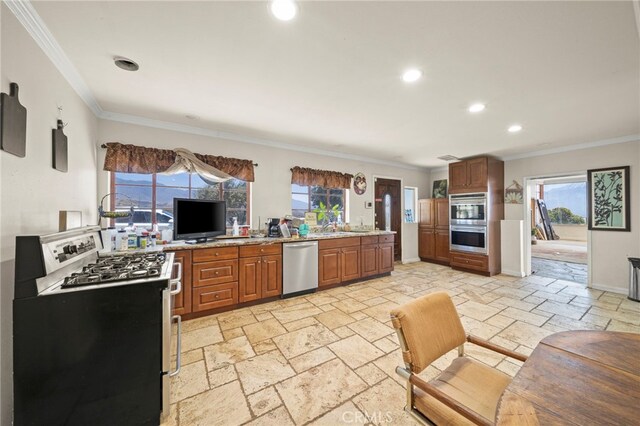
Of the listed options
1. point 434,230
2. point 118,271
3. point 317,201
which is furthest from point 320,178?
point 118,271

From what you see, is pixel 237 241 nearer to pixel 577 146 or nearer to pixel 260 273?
pixel 260 273

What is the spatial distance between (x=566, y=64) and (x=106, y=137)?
15.9ft

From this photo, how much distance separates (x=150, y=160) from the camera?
3.16 m

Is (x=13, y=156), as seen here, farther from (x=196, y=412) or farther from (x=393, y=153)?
(x=393, y=153)

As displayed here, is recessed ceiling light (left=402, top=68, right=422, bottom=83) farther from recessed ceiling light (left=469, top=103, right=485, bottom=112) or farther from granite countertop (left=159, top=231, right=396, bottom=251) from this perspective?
granite countertop (left=159, top=231, right=396, bottom=251)

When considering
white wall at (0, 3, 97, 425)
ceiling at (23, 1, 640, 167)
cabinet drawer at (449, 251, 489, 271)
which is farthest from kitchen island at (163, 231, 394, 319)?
cabinet drawer at (449, 251, 489, 271)

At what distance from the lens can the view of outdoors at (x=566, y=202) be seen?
975 cm

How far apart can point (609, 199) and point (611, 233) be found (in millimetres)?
574

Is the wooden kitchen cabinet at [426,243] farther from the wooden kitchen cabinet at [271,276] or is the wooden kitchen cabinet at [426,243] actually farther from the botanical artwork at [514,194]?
the wooden kitchen cabinet at [271,276]

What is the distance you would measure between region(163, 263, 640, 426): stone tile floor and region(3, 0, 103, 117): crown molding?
262cm

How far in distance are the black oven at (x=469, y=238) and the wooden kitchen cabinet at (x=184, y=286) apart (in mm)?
5346

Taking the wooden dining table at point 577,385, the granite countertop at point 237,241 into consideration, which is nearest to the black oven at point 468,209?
the granite countertop at point 237,241

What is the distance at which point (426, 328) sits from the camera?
4.03ft

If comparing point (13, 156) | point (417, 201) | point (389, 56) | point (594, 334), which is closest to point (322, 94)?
point (389, 56)
